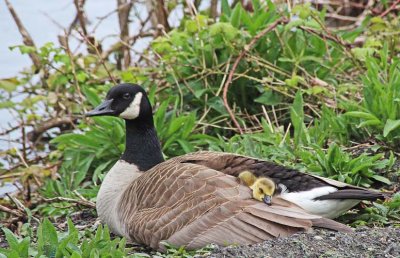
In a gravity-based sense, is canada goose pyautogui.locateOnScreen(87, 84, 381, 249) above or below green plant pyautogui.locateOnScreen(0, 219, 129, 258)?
below

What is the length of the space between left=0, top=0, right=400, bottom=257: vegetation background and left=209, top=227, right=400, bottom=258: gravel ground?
726 mm

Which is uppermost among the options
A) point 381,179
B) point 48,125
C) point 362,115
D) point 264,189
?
point 264,189

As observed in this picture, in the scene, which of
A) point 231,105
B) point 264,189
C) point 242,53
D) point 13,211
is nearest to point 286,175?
point 264,189

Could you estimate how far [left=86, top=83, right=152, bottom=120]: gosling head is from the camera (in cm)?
645

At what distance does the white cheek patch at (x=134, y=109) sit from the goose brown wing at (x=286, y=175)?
3.38 ft

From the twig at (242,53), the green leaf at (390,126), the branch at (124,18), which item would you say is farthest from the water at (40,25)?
the green leaf at (390,126)

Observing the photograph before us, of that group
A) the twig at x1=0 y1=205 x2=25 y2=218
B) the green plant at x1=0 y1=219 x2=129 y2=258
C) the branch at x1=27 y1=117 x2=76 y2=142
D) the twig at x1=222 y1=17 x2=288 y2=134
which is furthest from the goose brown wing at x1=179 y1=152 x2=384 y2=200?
the branch at x1=27 y1=117 x2=76 y2=142

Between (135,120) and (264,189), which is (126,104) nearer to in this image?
(135,120)

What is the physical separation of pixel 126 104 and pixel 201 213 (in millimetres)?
1462

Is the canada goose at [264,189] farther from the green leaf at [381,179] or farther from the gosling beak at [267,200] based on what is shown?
the green leaf at [381,179]

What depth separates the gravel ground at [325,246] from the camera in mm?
4824

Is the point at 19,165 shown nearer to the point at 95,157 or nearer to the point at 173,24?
the point at 95,157

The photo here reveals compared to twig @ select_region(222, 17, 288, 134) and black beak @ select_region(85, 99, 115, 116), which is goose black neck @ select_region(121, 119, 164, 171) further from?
twig @ select_region(222, 17, 288, 134)

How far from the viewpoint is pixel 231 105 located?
8281mm
